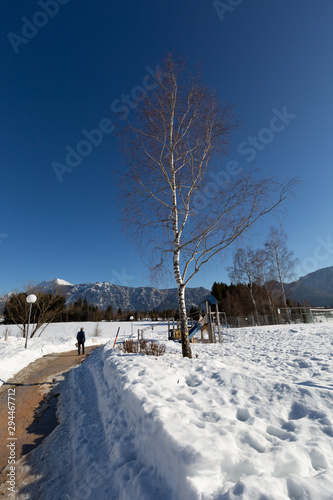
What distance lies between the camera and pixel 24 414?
489 centimetres

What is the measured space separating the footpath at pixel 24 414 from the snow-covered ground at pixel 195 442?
29 cm

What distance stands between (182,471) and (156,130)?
8866mm

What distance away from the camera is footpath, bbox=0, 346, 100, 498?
3.46 m

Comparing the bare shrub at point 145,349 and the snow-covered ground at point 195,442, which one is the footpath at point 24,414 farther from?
the bare shrub at point 145,349

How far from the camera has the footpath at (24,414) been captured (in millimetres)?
3465

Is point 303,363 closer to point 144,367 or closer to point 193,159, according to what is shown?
point 144,367

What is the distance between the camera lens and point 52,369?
9.50m

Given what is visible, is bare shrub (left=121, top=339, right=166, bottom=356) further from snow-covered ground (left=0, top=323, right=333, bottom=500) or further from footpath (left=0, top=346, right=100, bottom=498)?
snow-covered ground (left=0, top=323, right=333, bottom=500)

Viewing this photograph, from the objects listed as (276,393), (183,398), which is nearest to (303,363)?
(276,393)

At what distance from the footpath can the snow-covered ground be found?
0.96 ft

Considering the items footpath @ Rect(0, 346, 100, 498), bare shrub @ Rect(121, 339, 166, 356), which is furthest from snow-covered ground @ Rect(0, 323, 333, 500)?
bare shrub @ Rect(121, 339, 166, 356)

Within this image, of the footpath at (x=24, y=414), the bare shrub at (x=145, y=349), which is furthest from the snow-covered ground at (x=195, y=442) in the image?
the bare shrub at (x=145, y=349)

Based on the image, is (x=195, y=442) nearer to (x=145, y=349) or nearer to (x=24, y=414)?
(x=24, y=414)

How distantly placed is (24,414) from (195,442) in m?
4.67
